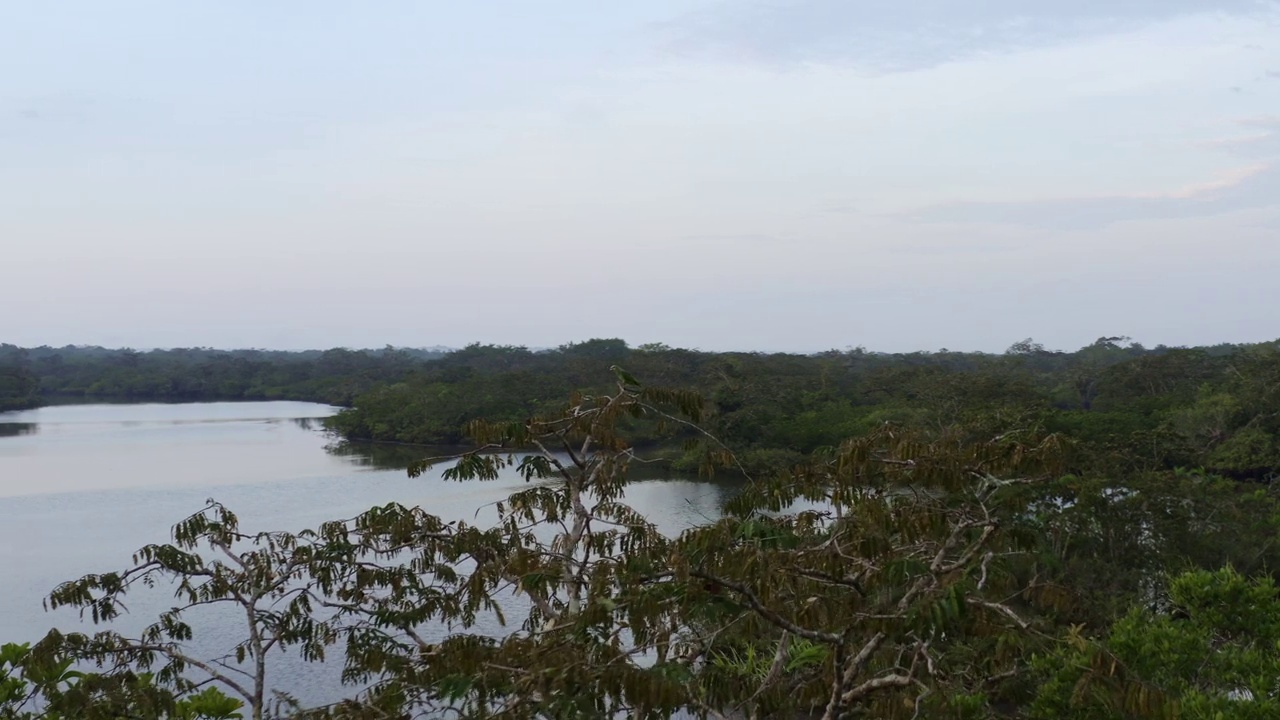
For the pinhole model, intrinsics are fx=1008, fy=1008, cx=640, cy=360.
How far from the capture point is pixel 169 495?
21.9 m

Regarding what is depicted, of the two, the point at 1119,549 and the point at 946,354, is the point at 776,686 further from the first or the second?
the point at 946,354

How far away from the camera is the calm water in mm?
12492

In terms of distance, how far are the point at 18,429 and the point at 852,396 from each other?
30.8 m

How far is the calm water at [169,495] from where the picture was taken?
492 inches

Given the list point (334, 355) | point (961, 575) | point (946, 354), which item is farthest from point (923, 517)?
point (334, 355)

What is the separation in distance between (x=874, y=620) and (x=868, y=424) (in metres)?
22.3

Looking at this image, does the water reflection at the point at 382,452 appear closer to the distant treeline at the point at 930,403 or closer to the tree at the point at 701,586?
the distant treeline at the point at 930,403

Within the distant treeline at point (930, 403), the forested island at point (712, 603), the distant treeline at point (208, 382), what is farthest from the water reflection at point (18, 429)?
the forested island at point (712, 603)

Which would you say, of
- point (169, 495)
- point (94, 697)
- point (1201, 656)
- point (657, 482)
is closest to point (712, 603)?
point (1201, 656)

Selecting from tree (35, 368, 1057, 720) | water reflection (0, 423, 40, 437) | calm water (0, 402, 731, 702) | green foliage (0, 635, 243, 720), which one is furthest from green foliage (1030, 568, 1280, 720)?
water reflection (0, 423, 40, 437)

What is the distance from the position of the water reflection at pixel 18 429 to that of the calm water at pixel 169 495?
0.36 feet

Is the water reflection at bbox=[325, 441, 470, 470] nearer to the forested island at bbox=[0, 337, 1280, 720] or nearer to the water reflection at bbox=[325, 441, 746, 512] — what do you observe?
the water reflection at bbox=[325, 441, 746, 512]

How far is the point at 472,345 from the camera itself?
205 ft

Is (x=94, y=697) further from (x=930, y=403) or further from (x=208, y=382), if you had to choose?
(x=208, y=382)
